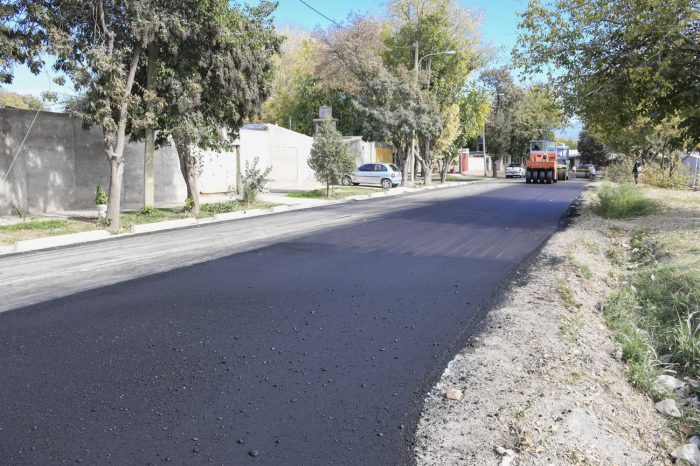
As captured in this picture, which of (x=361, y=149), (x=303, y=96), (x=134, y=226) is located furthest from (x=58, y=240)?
(x=303, y=96)

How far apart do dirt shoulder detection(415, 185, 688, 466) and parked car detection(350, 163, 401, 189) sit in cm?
2805

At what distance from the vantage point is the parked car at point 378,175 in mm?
34750

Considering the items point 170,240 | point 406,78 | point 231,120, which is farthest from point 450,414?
point 406,78

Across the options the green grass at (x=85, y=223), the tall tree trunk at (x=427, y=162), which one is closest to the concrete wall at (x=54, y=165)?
the green grass at (x=85, y=223)

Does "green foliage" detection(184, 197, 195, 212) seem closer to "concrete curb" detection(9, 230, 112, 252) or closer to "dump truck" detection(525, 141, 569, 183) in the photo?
"concrete curb" detection(9, 230, 112, 252)

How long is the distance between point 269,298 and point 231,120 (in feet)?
40.6

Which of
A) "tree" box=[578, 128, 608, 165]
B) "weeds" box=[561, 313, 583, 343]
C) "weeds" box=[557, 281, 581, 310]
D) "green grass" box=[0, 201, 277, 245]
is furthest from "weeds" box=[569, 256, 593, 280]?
"tree" box=[578, 128, 608, 165]

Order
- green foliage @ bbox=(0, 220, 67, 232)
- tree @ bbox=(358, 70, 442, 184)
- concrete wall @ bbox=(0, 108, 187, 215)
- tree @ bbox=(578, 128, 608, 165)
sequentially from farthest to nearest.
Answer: tree @ bbox=(578, 128, 608, 165) < tree @ bbox=(358, 70, 442, 184) < concrete wall @ bbox=(0, 108, 187, 215) < green foliage @ bbox=(0, 220, 67, 232)

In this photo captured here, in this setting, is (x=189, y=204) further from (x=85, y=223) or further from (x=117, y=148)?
(x=85, y=223)

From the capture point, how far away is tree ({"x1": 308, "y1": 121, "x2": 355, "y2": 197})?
79.5 feet

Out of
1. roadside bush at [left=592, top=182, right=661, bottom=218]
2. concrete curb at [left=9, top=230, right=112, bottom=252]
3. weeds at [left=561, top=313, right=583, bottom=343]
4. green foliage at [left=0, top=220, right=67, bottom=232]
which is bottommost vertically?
weeds at [left=561, top=313, right=583, bottom=343]

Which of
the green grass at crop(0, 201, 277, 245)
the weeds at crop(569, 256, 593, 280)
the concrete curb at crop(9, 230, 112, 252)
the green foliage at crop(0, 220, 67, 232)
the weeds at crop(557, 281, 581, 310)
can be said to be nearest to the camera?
the weeds at crop(557, 281, 581, 310)

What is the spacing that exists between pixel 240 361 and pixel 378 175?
30.6 metres

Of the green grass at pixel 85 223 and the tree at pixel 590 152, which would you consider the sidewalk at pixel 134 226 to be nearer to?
Answer: the green grass at pixel 85 223
